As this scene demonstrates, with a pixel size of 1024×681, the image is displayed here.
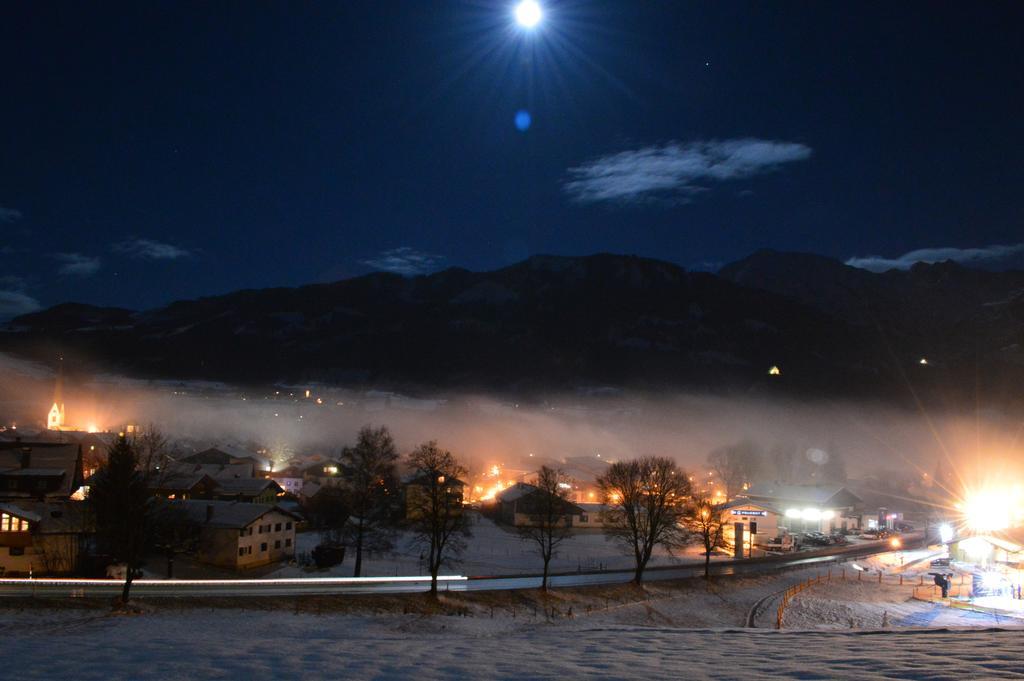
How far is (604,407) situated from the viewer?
534 feet

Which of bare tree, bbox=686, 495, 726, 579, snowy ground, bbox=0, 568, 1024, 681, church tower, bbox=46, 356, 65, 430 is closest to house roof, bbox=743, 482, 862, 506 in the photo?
bare tree, bbox=686, 495, 726, 579

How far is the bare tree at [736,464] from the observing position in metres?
88.0

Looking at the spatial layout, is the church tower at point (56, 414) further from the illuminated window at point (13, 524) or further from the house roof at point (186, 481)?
the illuminated window at point (13, 524)

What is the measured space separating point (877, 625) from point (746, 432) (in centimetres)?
10878

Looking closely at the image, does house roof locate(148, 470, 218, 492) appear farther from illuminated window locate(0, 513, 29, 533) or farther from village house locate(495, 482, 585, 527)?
village house locate(495, 482, 585, 527)

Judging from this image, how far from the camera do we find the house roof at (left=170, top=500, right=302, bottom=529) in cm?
3656

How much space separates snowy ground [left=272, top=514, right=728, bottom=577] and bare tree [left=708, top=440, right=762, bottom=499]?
1503 inches

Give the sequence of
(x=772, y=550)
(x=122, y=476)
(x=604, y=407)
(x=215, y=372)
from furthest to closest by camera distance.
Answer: (x=215, y=372) < (x=604, y=407) < (x=772, y=550) < (x=122, y=476)

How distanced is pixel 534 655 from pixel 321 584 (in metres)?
20.5

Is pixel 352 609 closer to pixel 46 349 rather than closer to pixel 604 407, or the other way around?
pixel 604 407

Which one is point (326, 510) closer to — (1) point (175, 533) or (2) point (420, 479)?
(2) point (420, 479)

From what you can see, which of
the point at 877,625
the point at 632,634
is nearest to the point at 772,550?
the point at 877,625

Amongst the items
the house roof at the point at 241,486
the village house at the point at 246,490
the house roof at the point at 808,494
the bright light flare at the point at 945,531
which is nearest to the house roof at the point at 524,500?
the village house at the point at 246,490

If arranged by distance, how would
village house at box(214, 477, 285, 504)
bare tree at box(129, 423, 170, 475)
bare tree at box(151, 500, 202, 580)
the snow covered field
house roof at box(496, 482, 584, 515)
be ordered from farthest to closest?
house roof at box(496, 482, 584, 515) → village house at box(214, 477, 285, 504) → bare tree at box(129, 423, 170, 475) → bare tree at box(151, 500, 202, 580) → the snow covered field
